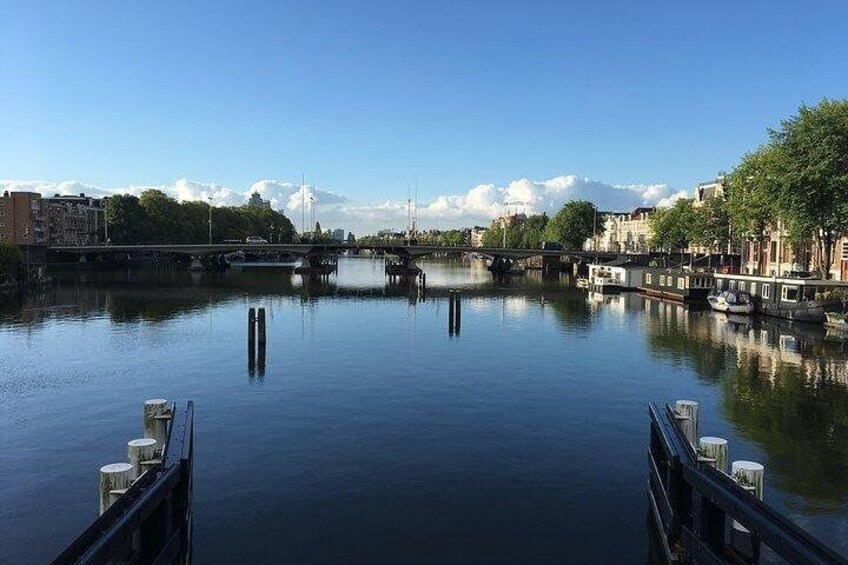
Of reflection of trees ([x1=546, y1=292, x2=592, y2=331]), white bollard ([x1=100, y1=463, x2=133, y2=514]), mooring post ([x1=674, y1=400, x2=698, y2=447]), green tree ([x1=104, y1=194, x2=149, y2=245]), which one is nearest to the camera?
white bollard ([x1=100, y1=463, x2=133, y2=514])

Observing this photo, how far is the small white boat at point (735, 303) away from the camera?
259 ft

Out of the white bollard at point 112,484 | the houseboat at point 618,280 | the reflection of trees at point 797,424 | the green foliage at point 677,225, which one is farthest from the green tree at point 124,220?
the white bollard at point 112,484

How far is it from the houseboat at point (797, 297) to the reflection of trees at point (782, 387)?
2.31 meters

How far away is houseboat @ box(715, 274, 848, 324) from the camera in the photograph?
69.8 metres

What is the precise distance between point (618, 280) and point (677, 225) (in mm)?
21352

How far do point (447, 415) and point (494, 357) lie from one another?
17415mm

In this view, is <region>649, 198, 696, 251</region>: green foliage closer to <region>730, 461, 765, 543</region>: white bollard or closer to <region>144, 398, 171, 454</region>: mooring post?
<region>730, 461, 765, 543</region>: white bollard

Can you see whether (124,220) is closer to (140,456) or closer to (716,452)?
(140,456)

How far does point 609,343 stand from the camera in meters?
57.2

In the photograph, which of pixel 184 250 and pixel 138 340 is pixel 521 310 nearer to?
pixel 138 340

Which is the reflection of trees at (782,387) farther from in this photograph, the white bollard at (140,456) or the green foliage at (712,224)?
the green foliage at (712,224)

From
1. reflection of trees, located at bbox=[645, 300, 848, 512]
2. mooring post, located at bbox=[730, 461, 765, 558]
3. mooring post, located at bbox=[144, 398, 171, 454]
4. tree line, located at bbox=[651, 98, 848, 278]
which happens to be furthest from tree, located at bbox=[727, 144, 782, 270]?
mooring post, located at bbox=[144, 398, 171, 454]

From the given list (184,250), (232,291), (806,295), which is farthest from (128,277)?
(806,295)

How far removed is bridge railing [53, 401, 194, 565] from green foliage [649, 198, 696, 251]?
118 metres
